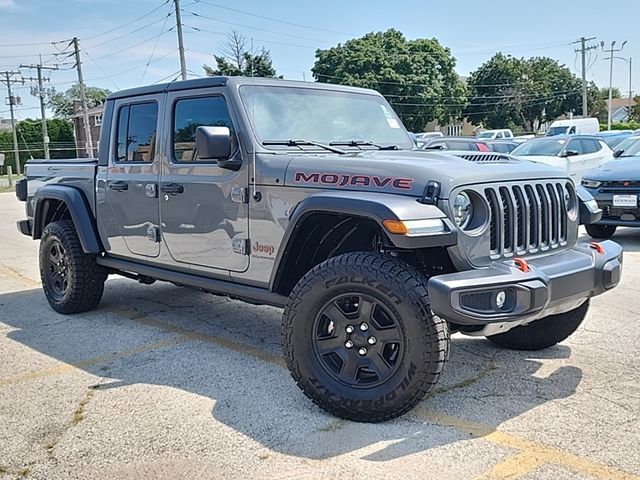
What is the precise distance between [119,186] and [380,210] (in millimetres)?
2767

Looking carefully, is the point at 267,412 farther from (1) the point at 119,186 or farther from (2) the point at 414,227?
(1) the point at 119,186

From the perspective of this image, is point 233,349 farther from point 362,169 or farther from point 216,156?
point 362,169

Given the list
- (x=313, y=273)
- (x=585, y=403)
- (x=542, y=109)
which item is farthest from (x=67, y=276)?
(x=542, y=109)

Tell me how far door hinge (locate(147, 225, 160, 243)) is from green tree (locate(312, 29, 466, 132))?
4365 centimetres

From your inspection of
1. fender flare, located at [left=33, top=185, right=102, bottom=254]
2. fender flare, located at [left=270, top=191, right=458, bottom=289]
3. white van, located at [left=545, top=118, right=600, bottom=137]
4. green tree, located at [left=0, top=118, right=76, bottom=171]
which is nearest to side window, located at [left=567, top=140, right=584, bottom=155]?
fender flare, located at [left=33, top=185, right=102, bottom=254]

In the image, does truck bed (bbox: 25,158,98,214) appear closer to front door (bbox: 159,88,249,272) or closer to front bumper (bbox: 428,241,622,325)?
front door (bbox: 159,88,249,272)

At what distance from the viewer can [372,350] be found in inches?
137

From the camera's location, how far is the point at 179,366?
4477 millimetres

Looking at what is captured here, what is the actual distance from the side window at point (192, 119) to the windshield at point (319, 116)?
21cm

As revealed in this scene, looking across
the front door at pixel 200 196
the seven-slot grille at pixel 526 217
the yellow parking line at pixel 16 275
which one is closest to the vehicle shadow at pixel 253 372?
the front door at pixel 200 196

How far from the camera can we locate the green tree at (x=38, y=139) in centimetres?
5531

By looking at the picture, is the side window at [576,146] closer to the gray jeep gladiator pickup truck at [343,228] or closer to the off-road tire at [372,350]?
the gray jeep gladiator pickup truck at [343,228]

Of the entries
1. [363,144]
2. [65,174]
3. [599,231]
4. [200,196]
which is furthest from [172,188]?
[599,231]

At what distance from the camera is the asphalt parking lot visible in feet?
9.93
